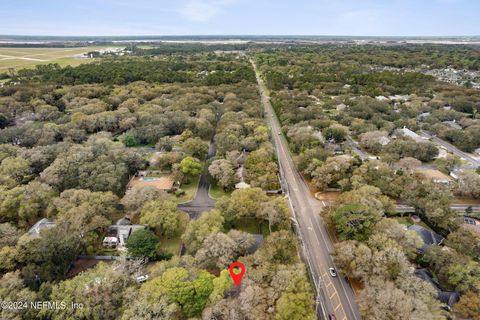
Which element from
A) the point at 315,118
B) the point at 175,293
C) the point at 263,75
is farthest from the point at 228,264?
the point at 263,75

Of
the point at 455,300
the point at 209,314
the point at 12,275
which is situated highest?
the point at 12,275

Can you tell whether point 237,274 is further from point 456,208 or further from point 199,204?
point 456,208

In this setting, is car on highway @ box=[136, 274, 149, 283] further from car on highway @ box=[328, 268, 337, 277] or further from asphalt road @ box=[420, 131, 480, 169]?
asphalt road @ box=[420, 131, 480, 169]

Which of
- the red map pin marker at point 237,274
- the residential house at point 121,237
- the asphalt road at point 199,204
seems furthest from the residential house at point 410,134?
the residential house at point 121,237

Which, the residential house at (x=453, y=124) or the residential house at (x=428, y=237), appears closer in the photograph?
the residential house at (x=428, y=237)

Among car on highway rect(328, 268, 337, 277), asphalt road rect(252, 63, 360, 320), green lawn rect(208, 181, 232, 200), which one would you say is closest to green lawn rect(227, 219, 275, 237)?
asphalt road rect(252, 63, 360, 320)

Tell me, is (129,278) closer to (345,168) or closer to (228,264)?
(228,264)

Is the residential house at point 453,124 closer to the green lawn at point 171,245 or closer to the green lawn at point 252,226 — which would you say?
the green lawn at point 252,226
